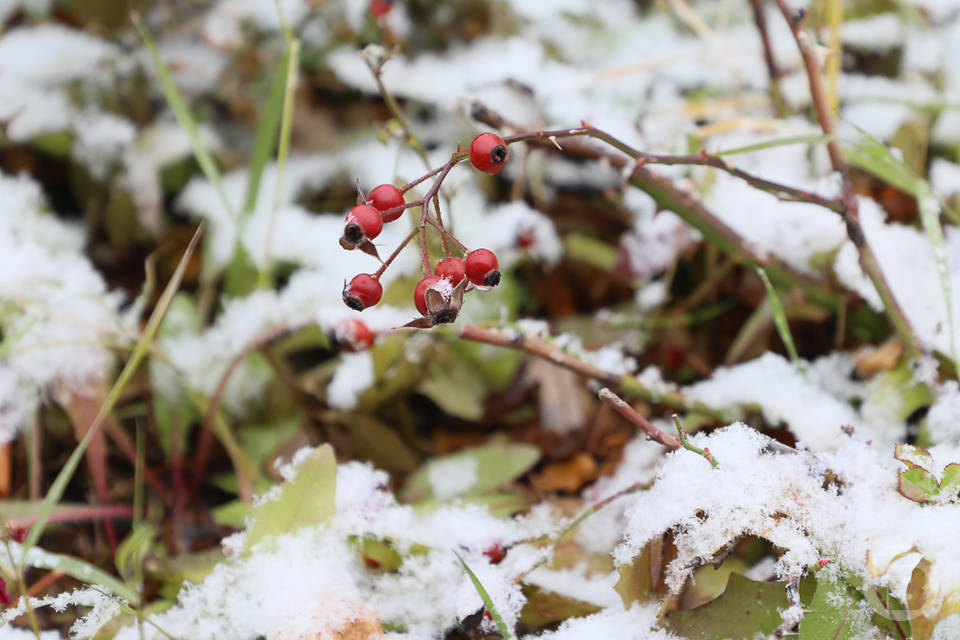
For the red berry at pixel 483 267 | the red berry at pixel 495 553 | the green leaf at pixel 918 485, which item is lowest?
the red berry at pixel 495 553

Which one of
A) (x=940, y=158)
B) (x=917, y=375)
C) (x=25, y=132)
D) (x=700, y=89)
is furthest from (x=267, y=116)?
(x=940, y=158)

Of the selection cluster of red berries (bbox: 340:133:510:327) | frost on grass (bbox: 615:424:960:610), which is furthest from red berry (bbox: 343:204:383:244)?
frost on grass (bbox: 615:424:960:610)

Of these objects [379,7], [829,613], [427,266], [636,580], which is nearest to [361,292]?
[427,266]

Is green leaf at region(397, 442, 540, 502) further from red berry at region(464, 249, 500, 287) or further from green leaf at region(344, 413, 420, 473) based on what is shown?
red berry at region(464, 249, 500, 287)

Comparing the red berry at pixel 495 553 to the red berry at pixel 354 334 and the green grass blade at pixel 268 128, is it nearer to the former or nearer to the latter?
the red berry at pixel 354 334

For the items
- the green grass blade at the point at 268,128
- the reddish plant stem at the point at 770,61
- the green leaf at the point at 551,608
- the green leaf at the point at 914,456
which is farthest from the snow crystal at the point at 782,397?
the green grass blade at the point at 268,128
